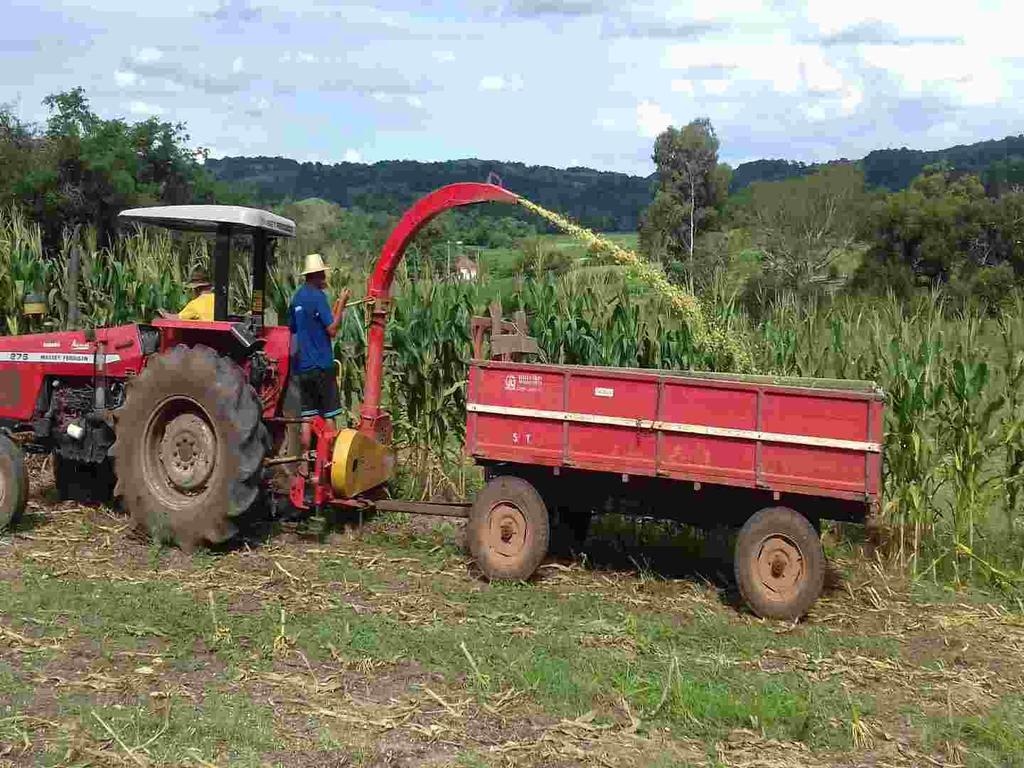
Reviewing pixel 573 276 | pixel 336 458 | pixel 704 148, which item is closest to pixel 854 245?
pixel 704 148

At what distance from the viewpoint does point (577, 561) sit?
7230 mm

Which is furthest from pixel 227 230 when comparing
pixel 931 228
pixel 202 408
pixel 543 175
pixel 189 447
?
pixel 543 175

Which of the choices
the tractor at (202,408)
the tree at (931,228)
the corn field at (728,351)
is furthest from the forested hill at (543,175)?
the tractor at (202,408)

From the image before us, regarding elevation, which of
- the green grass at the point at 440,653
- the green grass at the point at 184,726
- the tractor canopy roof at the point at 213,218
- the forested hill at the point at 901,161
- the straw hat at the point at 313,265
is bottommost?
the green grass at the point at 184,726

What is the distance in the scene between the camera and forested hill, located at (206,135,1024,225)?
54344mm

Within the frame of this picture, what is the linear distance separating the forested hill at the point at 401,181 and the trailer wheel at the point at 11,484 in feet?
135

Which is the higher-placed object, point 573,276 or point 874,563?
point 573,276

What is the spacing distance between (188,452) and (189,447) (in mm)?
35

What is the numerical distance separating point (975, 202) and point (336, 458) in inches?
1345

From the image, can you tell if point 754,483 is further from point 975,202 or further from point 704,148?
point 704,148

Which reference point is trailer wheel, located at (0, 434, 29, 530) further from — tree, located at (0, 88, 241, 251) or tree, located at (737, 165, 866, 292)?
tree, located at (737, 165, 866, 292)

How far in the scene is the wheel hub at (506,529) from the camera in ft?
22.2

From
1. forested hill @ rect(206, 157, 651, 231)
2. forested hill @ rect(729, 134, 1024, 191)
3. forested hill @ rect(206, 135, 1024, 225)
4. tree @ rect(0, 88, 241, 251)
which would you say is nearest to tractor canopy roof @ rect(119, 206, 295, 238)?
tree @ rect(0, 88, 241, 251)

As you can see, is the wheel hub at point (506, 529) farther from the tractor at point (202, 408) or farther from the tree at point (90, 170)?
the tree at point (90, 170)
